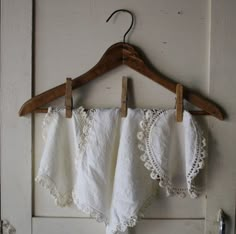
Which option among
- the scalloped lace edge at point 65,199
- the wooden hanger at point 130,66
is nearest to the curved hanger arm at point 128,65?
the wooden hanger at point 130,66

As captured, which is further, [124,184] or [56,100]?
[56,100]

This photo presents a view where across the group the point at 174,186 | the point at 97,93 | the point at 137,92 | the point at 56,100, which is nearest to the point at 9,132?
the point at 56,100

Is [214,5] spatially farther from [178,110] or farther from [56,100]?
[56,100]

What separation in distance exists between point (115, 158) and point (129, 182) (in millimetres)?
83

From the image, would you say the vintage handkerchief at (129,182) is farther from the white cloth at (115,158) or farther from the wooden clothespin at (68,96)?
the wooden clothespin at (68,96)

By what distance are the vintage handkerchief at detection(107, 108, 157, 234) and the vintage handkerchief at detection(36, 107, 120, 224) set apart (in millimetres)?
28

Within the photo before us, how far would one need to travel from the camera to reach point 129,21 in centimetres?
78

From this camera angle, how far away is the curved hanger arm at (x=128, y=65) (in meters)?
0.75

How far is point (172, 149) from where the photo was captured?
0.75 meters

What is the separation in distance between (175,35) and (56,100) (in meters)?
0.37

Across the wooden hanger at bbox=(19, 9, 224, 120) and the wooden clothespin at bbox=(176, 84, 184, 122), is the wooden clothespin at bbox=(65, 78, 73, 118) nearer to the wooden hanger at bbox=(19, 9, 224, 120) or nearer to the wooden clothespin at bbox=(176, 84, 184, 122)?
the wooden hanger at bbox=(19, 9, 224, 120)

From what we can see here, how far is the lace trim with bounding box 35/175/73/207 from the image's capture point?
0.74 metres

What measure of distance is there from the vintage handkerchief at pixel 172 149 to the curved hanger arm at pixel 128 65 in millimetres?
59

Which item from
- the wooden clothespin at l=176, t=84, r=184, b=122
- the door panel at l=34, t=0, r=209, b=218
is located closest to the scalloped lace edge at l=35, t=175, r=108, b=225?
the door panel at l=34, t=0, r=209, b=218
